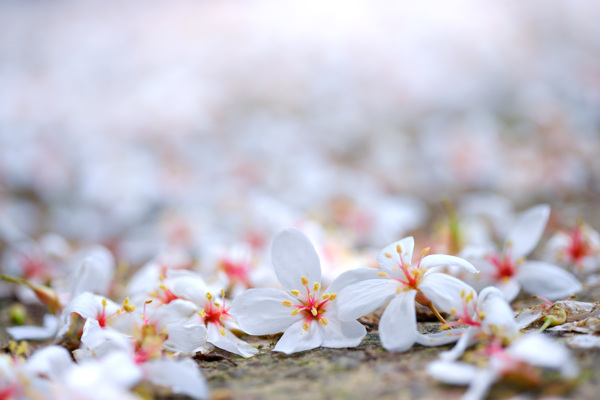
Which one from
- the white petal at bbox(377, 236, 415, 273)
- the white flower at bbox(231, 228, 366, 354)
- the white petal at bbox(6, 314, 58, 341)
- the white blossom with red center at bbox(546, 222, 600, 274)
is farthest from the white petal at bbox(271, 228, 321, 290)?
the white blossom with red center at bbox(546, 222, 600, 274)

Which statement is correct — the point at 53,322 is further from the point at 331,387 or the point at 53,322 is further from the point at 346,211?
the point at 346,211

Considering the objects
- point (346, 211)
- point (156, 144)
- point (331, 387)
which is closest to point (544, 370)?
point (331, 387)

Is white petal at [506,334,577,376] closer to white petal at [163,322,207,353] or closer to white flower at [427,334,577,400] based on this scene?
white flower at [427,334,577,400]

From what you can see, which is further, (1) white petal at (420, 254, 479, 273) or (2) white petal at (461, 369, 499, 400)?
(1) white petal at (420, 254, 479, 273)

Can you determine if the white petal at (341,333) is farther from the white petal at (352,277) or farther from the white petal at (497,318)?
the white petal at (497,318)

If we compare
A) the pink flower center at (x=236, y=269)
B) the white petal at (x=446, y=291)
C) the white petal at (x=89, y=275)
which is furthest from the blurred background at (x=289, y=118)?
the white petal at (x=446, y=291)

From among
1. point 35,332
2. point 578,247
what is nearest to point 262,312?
point 35,332

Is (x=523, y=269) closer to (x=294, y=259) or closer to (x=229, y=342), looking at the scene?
(x=294, y=259)
